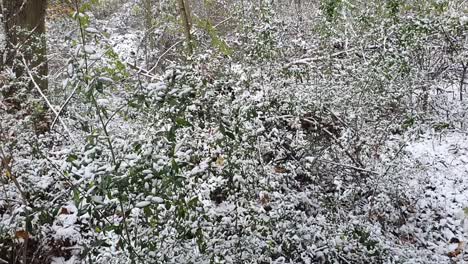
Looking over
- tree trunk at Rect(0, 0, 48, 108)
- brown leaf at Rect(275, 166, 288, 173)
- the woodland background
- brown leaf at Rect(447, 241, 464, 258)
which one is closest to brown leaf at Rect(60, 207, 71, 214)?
the woodland background

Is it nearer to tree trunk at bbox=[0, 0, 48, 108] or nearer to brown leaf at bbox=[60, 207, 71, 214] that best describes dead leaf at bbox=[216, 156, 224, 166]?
brown leaf at bbox=[60, 207, 71, 214]

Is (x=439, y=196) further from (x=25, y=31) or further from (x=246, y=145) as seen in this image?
(x=25, y=31)

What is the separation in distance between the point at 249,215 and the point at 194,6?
881 cm

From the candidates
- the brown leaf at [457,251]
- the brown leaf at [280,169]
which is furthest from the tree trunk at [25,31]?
the brown leaf at [457,251]

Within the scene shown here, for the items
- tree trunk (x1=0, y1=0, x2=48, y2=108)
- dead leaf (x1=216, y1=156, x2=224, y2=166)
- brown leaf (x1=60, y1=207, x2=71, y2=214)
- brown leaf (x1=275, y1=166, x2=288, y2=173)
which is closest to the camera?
dead leaf (x1=216, y1=156, x2=224, y2=166)

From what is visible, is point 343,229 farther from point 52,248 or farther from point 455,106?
point 455,106

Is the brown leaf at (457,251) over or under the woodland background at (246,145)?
under

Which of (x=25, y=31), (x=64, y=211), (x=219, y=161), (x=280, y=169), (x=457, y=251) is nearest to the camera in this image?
(x=219, y=161)

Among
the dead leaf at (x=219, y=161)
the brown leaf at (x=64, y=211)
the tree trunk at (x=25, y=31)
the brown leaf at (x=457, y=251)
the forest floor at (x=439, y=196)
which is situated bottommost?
the brown leaf at (x=457, y=251)

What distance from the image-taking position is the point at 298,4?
34.8 ft

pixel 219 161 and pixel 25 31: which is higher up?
pixel 25 31

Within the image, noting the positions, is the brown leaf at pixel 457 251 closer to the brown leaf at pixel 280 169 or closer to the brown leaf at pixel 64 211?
the brown leaf at pixel 280 169

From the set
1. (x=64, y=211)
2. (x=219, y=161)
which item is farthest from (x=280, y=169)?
(x=64, y=211)

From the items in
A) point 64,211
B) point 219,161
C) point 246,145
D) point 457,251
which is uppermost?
point 246,145
